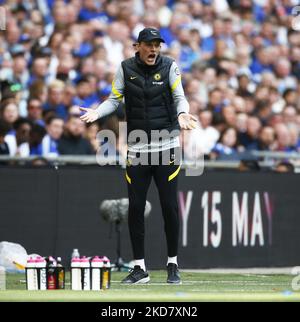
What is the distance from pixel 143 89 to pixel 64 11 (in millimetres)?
7223

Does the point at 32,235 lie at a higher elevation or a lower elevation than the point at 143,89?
lower

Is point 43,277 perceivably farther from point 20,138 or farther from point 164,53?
point 164,53

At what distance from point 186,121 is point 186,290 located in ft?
5.13

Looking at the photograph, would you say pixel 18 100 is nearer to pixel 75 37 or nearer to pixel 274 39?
pixel 75 37

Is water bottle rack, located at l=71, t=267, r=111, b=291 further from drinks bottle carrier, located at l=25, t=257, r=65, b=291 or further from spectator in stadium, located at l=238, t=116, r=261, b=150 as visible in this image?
spectator in stadium, located at l=238, t=116, r=261, b=150

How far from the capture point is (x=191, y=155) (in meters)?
15.6

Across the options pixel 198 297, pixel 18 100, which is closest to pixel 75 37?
pixel 18 100

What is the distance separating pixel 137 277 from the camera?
10.9 metres

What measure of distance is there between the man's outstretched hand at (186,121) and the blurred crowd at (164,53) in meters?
4.20

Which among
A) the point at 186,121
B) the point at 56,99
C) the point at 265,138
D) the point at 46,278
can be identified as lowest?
the point at 46,278

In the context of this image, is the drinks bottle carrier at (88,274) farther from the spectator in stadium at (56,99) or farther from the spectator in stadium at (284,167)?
the spectator in stadium at (284,167)

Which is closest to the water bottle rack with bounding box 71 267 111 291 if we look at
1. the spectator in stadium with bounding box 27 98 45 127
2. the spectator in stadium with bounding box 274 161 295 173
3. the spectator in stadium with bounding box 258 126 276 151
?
the spectator in stadium with bounding box 27 98 45 127

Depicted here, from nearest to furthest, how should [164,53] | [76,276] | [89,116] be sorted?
[76,276] → [89,116] → [164,53]

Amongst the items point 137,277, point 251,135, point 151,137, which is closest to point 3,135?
point 151,137
